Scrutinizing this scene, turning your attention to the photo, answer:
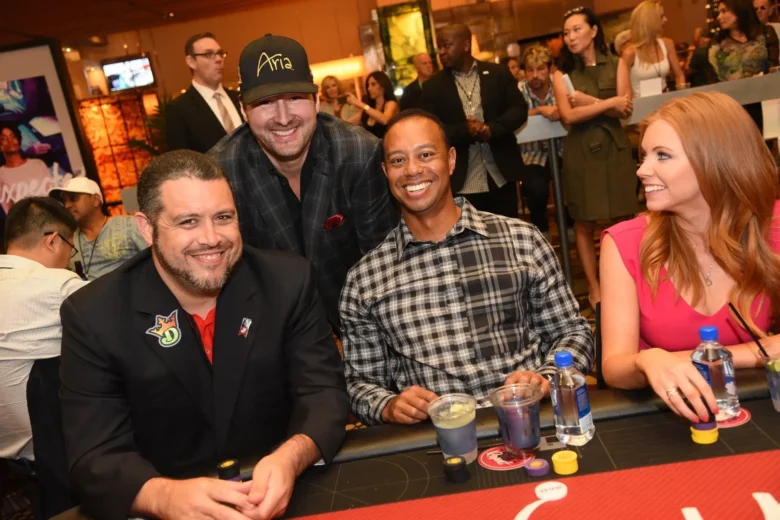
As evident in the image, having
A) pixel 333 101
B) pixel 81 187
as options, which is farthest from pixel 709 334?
pixel 333 101

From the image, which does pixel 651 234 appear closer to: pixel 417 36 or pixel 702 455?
pixel 702 455

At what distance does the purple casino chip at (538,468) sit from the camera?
4.19 ft

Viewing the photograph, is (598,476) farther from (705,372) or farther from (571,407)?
(705,372)

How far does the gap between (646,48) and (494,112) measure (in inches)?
43.6

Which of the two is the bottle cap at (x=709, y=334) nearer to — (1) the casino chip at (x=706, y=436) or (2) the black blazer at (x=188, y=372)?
(1) the casino chip at (x=706, y=436)

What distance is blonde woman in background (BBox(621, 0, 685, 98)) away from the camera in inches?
172

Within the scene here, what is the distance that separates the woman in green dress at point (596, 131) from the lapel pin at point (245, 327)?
2865 mm

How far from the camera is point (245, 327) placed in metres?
1.82

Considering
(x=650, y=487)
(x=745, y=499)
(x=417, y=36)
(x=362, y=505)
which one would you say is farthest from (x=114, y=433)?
(x=417, y=36)

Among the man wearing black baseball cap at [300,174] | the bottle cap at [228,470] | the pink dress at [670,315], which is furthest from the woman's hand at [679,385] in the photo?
the man wearing black baseball cap at [300,174]

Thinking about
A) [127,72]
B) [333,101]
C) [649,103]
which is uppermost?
[127,72]

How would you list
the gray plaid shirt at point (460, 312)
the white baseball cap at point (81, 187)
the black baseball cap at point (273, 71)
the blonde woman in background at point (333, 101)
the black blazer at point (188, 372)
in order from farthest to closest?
the blonde woman in background at point (333, 101)
the white baseball cap at point (81, 187)
the black baseball cap at point (273, 71)
the gray plaid shirt at point (460, 312)
the black blazer at point (188, 372)

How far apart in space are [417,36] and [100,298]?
8.98 m

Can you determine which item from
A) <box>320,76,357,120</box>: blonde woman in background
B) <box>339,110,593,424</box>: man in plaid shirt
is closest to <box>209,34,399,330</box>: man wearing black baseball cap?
<box>339,110,593,424</box>: man in plaid shirt
